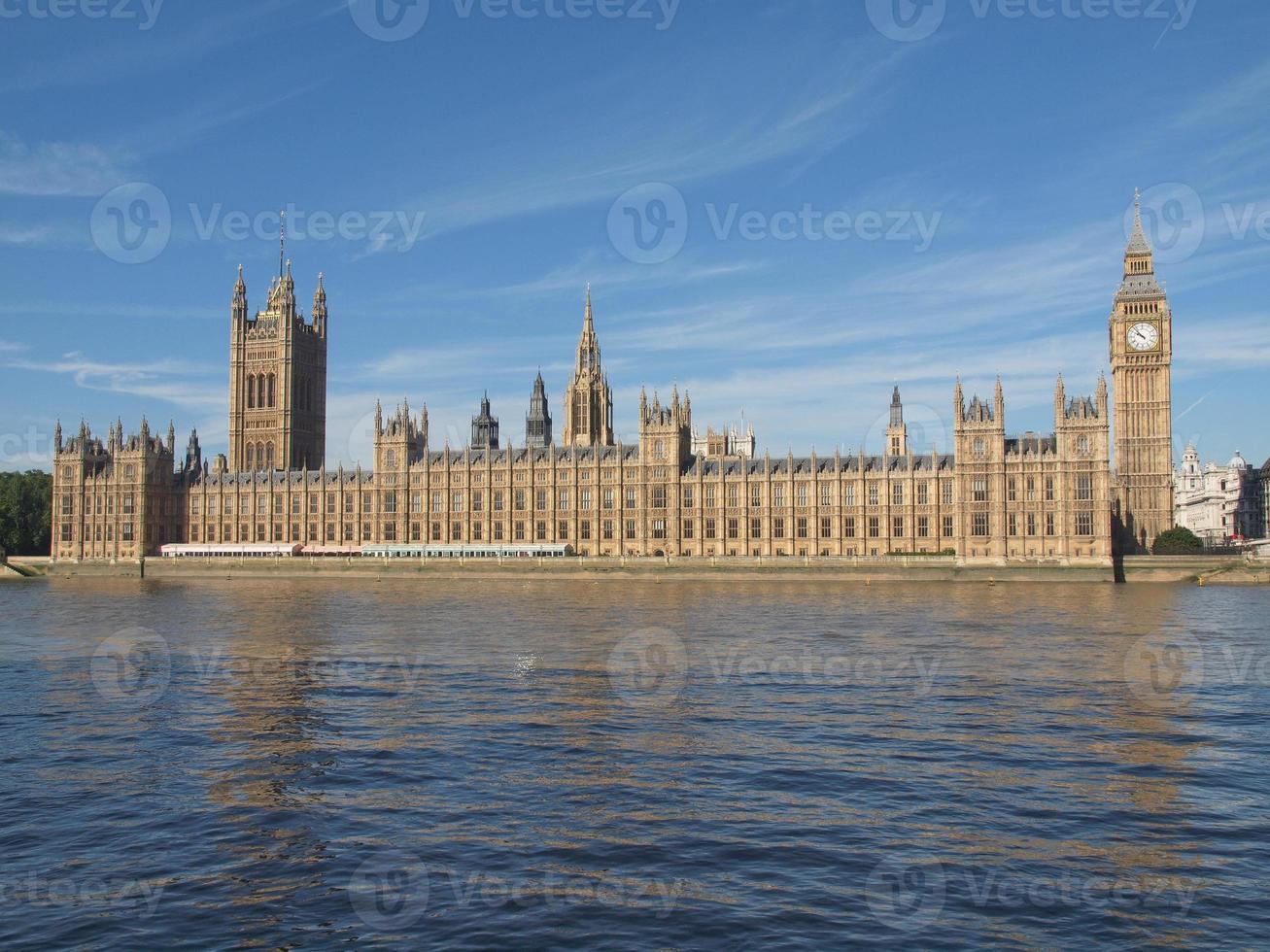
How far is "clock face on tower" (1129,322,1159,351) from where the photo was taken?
126 meters

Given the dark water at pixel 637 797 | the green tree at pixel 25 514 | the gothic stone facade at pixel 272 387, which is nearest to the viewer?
the dark water at pixel 637 797

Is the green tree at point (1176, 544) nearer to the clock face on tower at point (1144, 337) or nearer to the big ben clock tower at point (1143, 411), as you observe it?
the big ben clock tower at point (1143, 411)

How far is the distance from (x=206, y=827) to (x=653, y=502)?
101 meters

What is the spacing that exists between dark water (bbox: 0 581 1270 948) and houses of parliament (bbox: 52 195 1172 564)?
58.7 metres

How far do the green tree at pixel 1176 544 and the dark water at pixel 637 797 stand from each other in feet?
210

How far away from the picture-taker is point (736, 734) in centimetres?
2822

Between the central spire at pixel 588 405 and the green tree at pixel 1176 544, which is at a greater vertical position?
the central spire at pixel 588 405

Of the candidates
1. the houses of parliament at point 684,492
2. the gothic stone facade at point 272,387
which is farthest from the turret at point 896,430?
the gothic stone facade at point 272,387

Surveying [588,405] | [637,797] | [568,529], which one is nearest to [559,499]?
[568,529]

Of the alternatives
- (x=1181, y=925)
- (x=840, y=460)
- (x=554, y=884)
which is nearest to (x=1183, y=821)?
(x=1181, y=925)

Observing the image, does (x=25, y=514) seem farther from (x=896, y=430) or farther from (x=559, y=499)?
(x=896, y=430)

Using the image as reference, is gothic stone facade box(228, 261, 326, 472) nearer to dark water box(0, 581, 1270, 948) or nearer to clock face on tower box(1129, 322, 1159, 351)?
clock face on tower box(1129, 322, 1159, 351)

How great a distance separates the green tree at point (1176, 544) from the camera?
105 m

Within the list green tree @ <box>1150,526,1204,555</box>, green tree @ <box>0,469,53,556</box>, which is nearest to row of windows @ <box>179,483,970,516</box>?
green tree @ <box>1150,526,1204,555</box>
